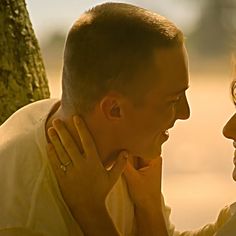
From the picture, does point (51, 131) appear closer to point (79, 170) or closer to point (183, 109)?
point (79, 170)

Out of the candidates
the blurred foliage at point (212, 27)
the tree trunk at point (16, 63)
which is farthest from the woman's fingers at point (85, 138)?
the blurred foliage at point (212, 27)

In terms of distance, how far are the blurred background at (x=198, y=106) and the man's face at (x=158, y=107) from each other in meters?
0.89

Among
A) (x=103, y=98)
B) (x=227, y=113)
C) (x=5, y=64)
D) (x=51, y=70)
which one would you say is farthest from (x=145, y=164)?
(x=227, y=113)

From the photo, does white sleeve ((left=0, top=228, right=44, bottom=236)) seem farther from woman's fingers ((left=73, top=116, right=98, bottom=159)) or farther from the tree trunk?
the tree trunk

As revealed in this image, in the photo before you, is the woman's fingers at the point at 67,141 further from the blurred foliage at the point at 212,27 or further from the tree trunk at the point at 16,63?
the blurred foliage at the point at 212,27

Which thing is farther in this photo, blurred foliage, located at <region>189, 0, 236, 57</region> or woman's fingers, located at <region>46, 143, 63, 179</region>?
blurred foliage, located at <region>189, 0, 236, 57</region>

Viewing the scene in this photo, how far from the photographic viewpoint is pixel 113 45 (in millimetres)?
1077

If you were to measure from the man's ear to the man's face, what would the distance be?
0.01m

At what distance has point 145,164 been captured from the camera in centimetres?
128

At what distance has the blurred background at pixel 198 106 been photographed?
217 cm

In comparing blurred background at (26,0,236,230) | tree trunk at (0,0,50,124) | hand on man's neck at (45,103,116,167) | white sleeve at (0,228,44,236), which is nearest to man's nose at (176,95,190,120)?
hand on man's neck at (45,103,116,167)

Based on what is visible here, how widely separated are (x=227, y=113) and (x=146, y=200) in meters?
1.37

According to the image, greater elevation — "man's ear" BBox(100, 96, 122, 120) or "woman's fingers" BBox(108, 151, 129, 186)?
"man's ear" BBox(100, 96, 122, 120)

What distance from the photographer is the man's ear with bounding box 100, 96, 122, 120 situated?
1100 mm
